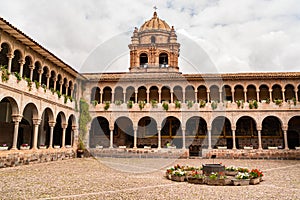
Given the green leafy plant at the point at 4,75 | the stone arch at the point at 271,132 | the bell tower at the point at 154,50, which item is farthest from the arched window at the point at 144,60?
the green leafy plant at the point at 4,75

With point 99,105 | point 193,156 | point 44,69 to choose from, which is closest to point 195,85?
point 193,156

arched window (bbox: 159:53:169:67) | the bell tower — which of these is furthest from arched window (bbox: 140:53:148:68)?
arched window (bbox: 159:53:169:67)

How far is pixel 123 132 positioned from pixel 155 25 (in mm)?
13629

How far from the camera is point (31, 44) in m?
17.9

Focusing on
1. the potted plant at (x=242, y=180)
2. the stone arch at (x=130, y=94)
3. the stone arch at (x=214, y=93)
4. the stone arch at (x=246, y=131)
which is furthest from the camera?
the stone arch at (x=130, y=94)

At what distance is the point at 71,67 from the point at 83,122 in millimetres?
5653

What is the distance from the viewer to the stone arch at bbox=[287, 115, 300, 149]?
86.8ft

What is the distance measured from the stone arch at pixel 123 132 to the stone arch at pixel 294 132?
52.1 ft

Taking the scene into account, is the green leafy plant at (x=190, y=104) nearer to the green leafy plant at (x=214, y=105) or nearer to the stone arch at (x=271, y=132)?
the green leafy plant at (x=214, y=105)

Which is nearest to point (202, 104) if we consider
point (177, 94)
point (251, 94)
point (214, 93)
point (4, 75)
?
point (214, 93)

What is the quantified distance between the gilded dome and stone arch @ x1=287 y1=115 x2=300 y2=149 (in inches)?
682

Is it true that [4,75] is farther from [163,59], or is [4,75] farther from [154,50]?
[163,59]

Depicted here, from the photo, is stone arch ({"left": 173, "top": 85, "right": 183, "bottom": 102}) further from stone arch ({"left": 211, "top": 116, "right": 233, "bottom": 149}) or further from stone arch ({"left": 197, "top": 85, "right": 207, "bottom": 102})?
stone arch ({"left": 211, "top": 116, "right": 233, "bottom": 149})

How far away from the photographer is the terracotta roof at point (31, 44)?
15297 millimetres
